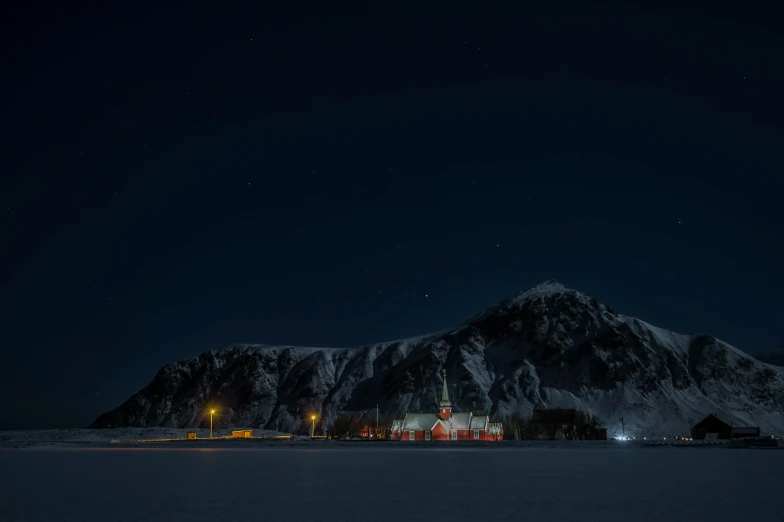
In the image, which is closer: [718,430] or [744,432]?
[744,432]

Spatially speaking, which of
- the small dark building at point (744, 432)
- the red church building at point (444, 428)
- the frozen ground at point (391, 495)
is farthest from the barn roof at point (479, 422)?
the frozen ground at point (391, 495)

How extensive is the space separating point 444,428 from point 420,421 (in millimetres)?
5997

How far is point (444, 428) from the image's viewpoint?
184750 millimetres

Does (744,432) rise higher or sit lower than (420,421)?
higher

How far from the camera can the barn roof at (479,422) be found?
18388 cm

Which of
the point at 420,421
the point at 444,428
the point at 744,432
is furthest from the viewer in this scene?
the point at 444,428

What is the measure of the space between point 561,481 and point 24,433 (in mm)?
179464

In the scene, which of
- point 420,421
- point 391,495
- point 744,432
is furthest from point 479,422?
point 391,495

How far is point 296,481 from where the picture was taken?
4325 cm

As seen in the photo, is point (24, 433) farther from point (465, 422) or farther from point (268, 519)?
point (268, 519)

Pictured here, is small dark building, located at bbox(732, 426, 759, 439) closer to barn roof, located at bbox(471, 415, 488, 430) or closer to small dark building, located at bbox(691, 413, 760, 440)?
small dark building, located at bbox(691, 413, 760, 440)

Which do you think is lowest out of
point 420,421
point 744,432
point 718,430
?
point 420,421

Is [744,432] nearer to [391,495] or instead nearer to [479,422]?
[479,422]

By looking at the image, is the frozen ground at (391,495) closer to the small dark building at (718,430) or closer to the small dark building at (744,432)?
the small dark building at (744,432)
